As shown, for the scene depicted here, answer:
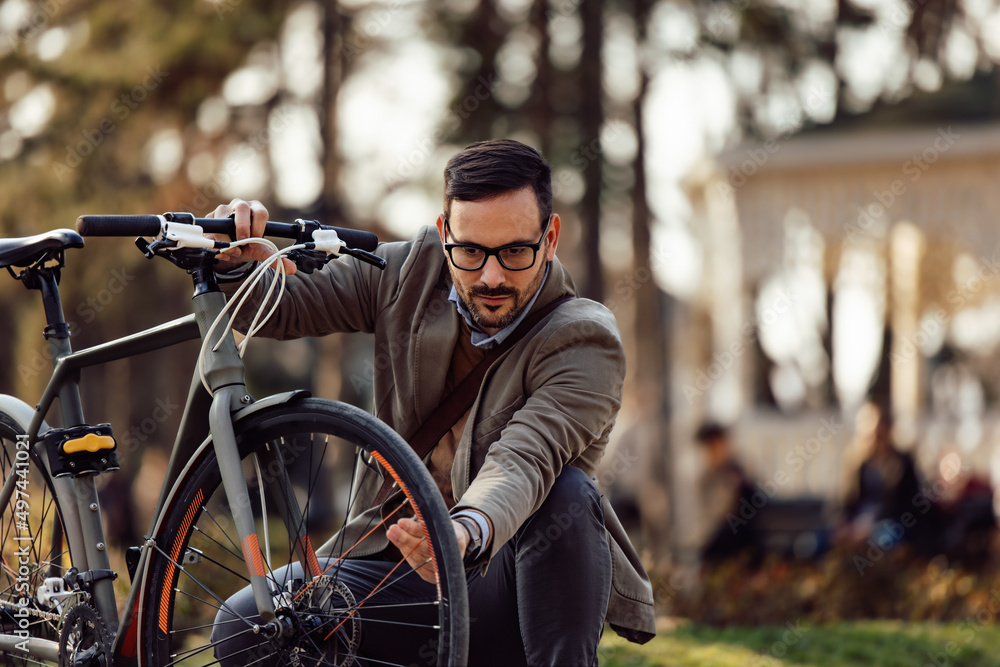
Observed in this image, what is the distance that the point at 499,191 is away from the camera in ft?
8.57

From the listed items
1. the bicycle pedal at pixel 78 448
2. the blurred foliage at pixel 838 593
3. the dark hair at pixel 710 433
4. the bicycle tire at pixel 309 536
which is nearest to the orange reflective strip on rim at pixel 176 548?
the bicycle tire at pixel 309 536

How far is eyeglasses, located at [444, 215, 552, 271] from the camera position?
8.63ft

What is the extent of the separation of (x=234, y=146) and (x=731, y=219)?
508 centimetres

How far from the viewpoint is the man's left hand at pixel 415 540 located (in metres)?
2.10

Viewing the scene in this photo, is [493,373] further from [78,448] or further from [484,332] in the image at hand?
[78,448]

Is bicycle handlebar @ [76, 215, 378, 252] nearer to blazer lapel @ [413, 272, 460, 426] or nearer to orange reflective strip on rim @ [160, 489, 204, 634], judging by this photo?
blazer lapel @ [413, 272, 460, 426]

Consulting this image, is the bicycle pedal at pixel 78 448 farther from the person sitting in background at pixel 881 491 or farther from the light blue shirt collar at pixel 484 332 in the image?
the person sitting in background at pixel 881 491

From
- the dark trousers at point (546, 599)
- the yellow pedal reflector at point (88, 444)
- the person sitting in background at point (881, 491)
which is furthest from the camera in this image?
the person sitting in background at point (881, 491)

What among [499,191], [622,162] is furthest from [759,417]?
[499,191]

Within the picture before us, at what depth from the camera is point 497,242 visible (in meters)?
2.62

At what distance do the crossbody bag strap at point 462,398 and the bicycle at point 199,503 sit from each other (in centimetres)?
20

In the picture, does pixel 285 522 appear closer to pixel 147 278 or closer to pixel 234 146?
pixel 234 146

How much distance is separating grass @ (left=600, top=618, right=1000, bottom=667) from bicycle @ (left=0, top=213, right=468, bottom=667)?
245 centimetres

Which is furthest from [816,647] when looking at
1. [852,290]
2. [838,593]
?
[852,290]
